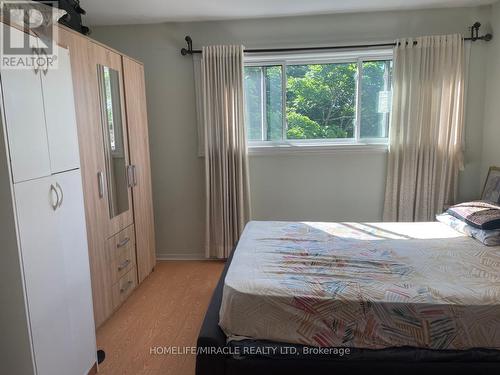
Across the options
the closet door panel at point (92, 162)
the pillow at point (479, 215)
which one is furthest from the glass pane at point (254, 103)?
the pillow at point (479, 215)

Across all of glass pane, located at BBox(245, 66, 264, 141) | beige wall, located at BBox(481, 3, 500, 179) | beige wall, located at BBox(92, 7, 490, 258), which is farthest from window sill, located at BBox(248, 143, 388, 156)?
beige wall, located at BBox(481, 3, 500, 179)

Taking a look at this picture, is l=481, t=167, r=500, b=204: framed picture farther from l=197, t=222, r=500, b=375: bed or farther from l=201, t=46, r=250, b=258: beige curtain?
l=201, t=46, r=250, b=258: beige curtain

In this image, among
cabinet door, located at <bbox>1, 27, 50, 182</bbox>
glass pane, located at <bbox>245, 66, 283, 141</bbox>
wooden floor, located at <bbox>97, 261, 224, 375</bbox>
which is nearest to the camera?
cabinet door, located at <bbox>1, 27, 50, 182</bbox>

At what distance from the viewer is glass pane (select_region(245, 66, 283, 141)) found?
11.5 feet

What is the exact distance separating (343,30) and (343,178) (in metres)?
1.48

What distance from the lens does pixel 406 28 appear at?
3246 millimetres

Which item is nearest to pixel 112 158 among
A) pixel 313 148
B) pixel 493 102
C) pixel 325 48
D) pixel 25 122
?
pixel 25 122

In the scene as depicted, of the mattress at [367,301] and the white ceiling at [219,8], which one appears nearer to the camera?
the mattress at [367,301]

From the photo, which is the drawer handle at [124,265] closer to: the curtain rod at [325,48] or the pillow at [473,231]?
the curtain rod at [325,48]

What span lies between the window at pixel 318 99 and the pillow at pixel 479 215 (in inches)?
45.8

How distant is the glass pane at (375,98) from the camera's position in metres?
3.39

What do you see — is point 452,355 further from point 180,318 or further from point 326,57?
point 326,57

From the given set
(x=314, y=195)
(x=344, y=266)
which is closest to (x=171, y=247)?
(x=314, y=195)

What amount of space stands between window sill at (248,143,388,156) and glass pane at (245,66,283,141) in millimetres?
137
